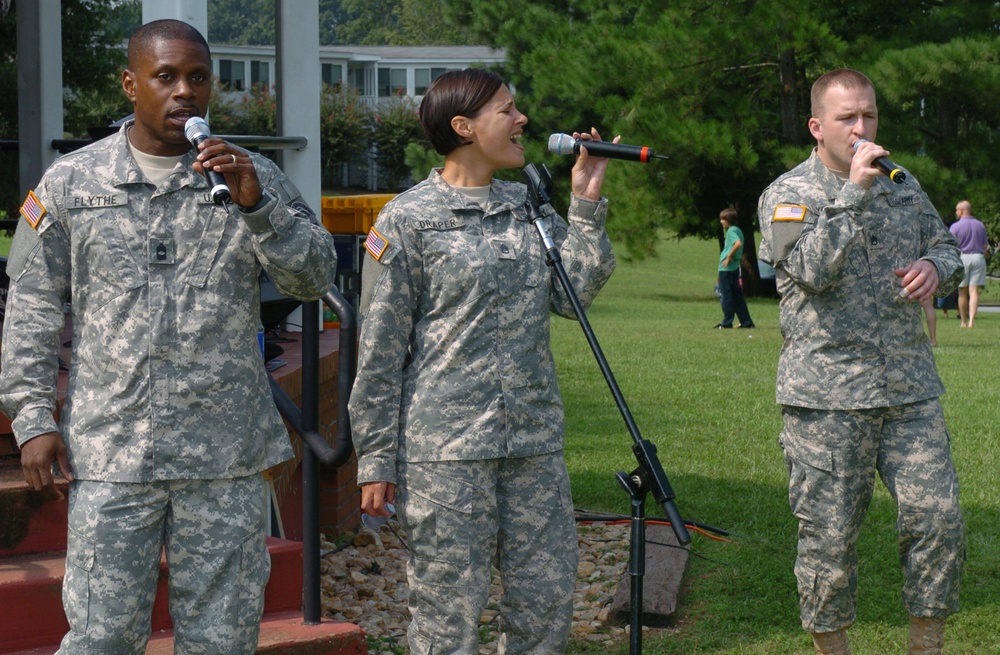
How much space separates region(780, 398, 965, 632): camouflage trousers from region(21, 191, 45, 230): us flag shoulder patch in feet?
8.24

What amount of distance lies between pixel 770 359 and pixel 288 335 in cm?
889

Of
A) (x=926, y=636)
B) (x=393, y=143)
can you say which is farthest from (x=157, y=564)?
(x=393, y=143)

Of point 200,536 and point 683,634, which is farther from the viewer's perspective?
point 683,634

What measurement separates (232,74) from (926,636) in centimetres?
457

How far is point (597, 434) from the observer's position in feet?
32.2

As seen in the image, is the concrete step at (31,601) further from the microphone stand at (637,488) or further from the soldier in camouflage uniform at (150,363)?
the microphone stand at (637,488)

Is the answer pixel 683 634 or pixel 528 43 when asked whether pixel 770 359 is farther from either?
pixel 528 43

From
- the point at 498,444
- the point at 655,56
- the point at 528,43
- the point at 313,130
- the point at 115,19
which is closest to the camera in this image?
the point at 498,444

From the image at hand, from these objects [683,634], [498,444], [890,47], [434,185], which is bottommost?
[683,634]

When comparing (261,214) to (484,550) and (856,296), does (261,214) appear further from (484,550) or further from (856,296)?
Answer: (856,296)

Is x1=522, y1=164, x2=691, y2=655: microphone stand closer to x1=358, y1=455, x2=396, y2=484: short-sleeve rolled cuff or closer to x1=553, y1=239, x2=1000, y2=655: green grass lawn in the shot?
x1=358, y1=455, x2=396, y2=484: short-sleeve rolled cuff

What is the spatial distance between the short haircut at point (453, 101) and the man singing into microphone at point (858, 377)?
3.93 ft

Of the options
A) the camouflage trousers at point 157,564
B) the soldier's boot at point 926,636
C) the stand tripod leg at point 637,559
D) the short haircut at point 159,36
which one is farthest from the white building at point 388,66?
the camouflage trousers at point 157,564

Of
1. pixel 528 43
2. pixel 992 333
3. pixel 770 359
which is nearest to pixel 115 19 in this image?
pixel 770 359
